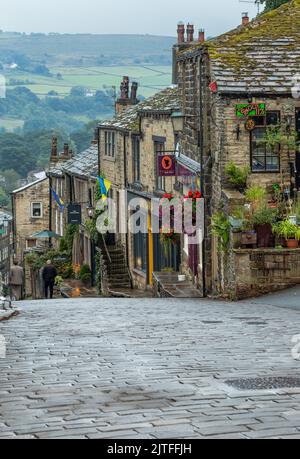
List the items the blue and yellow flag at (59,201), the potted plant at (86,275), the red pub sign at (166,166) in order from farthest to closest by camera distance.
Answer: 1. the blue and yellow flag at (59,201)
2. the potted plant at (86,275)
3. the red pub sign at (166,166)

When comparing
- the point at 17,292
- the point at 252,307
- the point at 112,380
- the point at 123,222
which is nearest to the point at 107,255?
the point at 123,222

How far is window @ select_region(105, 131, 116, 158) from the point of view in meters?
46.2

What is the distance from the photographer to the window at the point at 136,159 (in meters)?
41.6

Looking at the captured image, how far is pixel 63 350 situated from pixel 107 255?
28848mm

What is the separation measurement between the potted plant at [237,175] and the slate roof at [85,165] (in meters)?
24.0

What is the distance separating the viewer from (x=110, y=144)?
46875 millimetres

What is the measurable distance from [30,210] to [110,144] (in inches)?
1124

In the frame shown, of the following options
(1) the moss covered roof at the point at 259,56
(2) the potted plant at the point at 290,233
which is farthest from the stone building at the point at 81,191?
(2) the potted plant at the point at 290,233

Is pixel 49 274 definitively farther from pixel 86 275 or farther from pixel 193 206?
pixel 193 206

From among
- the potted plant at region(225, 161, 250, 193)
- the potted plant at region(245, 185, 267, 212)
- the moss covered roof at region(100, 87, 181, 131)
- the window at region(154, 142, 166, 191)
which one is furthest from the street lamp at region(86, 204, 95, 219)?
the potted plant at region(245, 185, 267, 212)

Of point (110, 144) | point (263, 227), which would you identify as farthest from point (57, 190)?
point (263, 227)

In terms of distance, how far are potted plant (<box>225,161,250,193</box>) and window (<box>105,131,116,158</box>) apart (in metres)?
19.3

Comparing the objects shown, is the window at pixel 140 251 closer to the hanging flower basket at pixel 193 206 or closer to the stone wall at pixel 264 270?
the hanging flower basket at pixel 193 206
